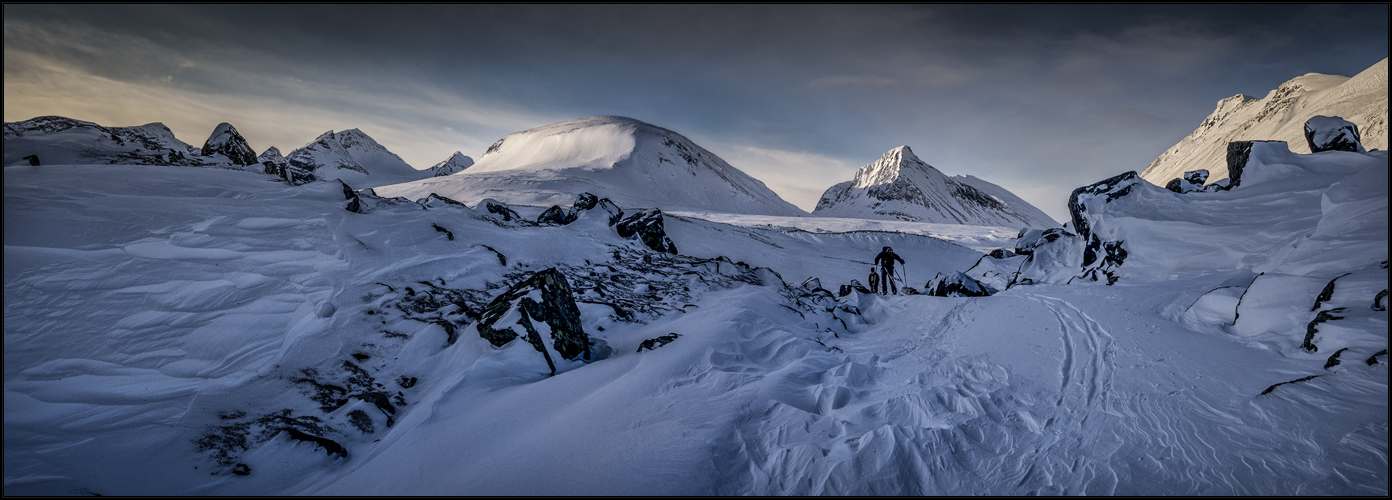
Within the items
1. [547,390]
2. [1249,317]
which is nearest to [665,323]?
[547,390]

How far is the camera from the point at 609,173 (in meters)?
45.5

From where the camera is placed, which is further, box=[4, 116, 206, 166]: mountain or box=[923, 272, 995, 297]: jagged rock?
box=[923, 272, 995, 297]: jagged rock

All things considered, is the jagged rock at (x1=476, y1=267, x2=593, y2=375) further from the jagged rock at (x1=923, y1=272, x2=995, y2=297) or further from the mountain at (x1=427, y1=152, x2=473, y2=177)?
the mountain at (x1=427, y1=152, x2=473, y2=177)

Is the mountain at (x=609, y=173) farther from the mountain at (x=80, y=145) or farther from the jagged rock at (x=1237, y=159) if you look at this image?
the jagged rock at (x=1237, y=159)

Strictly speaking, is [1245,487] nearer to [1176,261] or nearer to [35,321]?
[1176,261]

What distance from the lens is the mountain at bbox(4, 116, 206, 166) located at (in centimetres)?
601

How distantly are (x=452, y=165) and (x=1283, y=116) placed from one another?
137m

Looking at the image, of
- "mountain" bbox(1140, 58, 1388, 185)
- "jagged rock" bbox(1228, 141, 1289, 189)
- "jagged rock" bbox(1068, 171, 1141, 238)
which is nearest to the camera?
"jagged rock" bbox(1228, 141, 1289, 189)

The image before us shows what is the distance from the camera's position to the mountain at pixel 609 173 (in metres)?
34.1

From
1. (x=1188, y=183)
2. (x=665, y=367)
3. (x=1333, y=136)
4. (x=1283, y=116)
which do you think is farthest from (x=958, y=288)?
(x=1283, y=116)

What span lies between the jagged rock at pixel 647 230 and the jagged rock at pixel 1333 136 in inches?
419

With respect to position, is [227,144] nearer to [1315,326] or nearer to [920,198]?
[1315,326]

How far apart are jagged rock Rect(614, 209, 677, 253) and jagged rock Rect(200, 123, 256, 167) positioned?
30.2 feet

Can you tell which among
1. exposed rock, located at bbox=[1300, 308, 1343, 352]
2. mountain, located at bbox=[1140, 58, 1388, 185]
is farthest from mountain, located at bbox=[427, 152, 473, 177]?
mountain, located at bbox=[1140, 58, 1388, 185]
